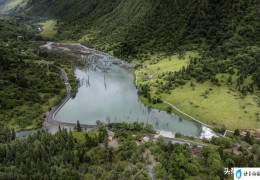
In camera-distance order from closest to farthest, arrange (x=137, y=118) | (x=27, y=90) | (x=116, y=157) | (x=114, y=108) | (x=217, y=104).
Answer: (x=116, y=157), (x=137, y=118), (x=217, y=104), (x=114, y=108), (x=27, y=90)

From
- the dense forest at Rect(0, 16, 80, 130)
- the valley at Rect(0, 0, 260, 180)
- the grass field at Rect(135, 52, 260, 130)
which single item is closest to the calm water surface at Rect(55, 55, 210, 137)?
the valley at Rect(0, 0, 260, 180)

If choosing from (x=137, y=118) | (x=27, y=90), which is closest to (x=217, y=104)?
(x=137, y=118)

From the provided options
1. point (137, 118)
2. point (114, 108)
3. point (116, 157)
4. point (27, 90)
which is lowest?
point (137, 118)

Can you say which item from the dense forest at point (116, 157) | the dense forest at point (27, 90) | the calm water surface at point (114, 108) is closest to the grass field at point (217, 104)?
the calm water surface at point (114, 108)

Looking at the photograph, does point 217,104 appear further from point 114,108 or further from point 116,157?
point 116,157

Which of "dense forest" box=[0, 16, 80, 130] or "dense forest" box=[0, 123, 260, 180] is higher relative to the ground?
"dense forest" box=[0, 16, 80, 130]

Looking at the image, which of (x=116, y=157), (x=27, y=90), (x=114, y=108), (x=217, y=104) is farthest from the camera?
(x=27, y=90)

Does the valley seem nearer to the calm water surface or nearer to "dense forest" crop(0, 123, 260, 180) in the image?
"dense forest" crop(0, 123, 260, 180)

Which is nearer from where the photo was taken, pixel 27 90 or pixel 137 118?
pixel 137 118

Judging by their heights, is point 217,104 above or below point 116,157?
above

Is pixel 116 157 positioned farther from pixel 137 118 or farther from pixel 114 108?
pixel 114 108
